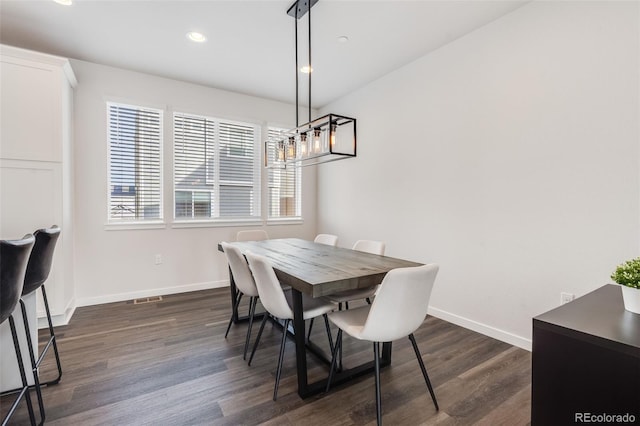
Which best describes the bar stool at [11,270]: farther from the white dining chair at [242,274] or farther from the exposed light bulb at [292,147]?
the exposed light bulb at [292,147]

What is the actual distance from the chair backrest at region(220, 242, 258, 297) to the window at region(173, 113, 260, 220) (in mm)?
2070

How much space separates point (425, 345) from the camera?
2.55 meters

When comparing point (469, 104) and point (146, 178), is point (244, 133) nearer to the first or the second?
point (146, 178)

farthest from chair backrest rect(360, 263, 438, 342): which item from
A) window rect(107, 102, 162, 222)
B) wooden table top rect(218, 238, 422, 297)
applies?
window rect(107, 102, 162, 222)

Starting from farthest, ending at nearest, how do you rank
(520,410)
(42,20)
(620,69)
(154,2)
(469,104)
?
(469,104), (42,20), (154,2), (620,69), (520,410)

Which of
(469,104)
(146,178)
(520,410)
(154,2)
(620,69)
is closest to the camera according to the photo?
(520,410)

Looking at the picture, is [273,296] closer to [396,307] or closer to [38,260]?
[396,307]

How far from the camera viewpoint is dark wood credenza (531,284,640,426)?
0.93 meters

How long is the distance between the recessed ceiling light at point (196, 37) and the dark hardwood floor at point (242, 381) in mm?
2810

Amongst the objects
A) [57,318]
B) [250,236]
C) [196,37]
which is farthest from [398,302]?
[57,318]

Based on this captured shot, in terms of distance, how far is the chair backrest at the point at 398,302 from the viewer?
4.89ft

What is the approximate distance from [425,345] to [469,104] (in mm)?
2252

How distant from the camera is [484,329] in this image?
2.77 m

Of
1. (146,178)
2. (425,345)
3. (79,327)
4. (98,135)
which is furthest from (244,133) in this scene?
(425,345)
